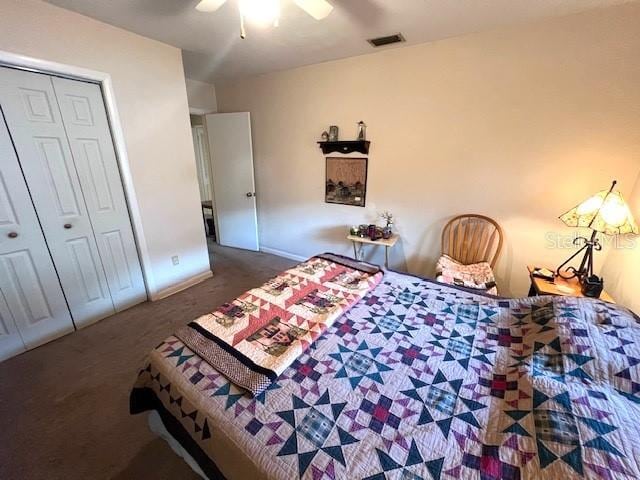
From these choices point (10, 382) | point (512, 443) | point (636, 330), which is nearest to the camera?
point (512, 443)

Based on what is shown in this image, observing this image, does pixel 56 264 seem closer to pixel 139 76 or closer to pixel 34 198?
pixel 34 198

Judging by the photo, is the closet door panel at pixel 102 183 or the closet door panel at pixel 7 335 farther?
the closet door panel at pixel 102 183

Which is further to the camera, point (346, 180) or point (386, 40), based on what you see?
point (346, 180)

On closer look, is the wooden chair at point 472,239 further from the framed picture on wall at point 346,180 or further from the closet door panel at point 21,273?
the closet door panel at point 21,273

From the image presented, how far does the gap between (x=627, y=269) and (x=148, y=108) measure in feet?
12.8

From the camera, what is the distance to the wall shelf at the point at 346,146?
280cm

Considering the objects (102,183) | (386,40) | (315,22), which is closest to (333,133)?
(386,40)

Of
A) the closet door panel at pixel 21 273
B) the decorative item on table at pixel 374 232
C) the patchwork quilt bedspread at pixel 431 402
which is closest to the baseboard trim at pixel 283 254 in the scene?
the decorative item on table at pixel 374 232

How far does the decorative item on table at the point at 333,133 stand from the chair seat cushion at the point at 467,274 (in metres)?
1.71

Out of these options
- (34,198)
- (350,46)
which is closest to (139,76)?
(34,198)

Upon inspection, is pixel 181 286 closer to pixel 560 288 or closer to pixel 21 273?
pixel 21 273

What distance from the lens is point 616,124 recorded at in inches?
71.5

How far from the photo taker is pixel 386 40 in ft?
7.50

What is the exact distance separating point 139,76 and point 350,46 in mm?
1894
